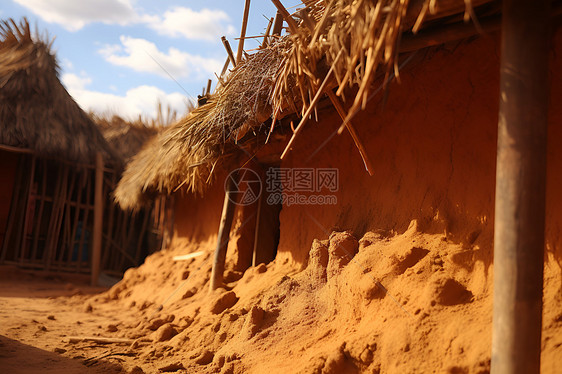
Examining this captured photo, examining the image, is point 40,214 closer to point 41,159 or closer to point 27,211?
point 27,211

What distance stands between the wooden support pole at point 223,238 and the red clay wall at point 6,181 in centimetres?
600

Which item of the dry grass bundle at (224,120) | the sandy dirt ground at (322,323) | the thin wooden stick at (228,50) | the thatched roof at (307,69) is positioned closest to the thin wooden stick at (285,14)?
the thatched roof at (307,69)

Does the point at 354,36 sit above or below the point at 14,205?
above

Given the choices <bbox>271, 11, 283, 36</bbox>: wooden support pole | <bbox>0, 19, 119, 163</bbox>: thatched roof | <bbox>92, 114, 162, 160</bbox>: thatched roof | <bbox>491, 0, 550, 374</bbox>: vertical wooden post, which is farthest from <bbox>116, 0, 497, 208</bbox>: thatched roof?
<bbox>92, 114, 162, 160</bbox>: thatched roof

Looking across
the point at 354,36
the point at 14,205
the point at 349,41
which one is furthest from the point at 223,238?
the point at 14,205

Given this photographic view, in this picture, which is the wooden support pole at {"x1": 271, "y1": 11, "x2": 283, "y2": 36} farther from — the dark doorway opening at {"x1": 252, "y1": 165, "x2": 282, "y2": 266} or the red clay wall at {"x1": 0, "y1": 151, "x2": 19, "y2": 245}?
the red clay wall at {"x1": 0, "y1": 151, "x2": 19, "y2": 245}

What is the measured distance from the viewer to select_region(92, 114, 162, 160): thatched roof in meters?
11.3

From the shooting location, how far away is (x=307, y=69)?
8.43 ft

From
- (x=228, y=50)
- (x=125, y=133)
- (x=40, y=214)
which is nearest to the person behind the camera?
(x=228, y=50)

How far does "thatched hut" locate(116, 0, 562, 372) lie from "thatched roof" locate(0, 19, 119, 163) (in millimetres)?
5271

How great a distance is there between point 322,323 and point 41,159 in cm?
810

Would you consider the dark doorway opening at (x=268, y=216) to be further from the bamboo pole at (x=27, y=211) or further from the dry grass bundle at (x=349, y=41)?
the bamboo pole at (x=27, y=211)

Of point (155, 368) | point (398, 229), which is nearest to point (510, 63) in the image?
point (398, 229)

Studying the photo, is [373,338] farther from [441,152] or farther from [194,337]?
[194,337]
